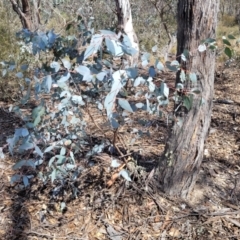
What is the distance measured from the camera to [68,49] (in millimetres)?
1747

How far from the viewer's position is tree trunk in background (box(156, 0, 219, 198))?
174cm

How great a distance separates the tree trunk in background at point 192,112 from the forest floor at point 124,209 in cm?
14

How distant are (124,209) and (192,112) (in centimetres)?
75

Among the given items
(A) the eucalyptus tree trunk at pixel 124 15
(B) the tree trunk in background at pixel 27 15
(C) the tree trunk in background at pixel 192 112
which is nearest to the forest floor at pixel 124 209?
(C) the tree trunk in background at pixel 192 112

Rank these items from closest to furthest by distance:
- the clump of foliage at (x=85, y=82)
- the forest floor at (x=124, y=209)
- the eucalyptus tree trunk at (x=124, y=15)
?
the clump of foliage at (x=85, y=82)
the forest floor at (x=124, y=209)
the eucalyptus tree trunk at (x=124, y=15)

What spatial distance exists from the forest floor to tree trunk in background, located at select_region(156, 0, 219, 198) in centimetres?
14

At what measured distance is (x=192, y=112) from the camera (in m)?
1.94

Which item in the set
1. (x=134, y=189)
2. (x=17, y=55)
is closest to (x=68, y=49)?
(x=134, y=189)

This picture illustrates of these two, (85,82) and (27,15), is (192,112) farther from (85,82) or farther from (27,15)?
(27,15)

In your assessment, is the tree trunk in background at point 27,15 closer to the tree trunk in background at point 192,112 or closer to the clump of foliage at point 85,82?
the clump of foliage at point 85,82

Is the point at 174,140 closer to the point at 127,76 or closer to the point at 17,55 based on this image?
the point at 127,76

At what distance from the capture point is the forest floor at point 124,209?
2.03 meters

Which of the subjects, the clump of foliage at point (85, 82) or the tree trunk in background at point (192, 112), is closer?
the clump of foliage at point (85, 82)

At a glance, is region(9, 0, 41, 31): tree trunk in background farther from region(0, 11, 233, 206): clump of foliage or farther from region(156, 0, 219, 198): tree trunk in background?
region(156, 0, 219, 198): tree trunk in background
